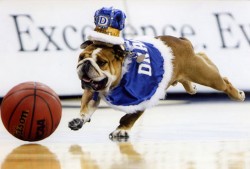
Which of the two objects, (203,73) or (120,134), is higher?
(203,73)

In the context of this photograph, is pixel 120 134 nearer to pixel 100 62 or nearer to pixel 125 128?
pixel 125 128

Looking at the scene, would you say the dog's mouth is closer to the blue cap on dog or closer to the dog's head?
the dog's head

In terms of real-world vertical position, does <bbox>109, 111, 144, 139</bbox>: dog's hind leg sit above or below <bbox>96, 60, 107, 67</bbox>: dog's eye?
below

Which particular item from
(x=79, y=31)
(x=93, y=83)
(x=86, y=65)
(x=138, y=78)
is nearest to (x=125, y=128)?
(x=138, y=78)

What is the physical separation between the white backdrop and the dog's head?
3925mm

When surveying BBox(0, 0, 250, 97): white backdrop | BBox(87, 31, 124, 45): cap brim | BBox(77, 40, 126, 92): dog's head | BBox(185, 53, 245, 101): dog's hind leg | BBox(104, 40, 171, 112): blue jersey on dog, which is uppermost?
BBox(87, 31, 124, 45): cap brim

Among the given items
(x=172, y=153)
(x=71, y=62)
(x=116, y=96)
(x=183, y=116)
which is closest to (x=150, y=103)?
(x=116, y=96)

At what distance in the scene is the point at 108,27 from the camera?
5094 millimetres

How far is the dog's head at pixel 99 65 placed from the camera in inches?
195

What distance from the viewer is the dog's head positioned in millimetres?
4941

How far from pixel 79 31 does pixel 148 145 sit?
14.2 ft

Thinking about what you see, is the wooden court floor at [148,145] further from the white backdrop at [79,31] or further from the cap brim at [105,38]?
the white backdrop at [79,31]

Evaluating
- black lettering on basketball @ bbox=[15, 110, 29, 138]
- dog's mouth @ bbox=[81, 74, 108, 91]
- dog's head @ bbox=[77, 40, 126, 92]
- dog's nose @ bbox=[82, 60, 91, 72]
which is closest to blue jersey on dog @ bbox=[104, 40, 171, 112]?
dog's head @ bbox=[77, 40, 126, 92]

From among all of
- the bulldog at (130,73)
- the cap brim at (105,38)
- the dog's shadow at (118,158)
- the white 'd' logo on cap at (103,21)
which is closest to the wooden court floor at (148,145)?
the dog's shadow at (118,158)
